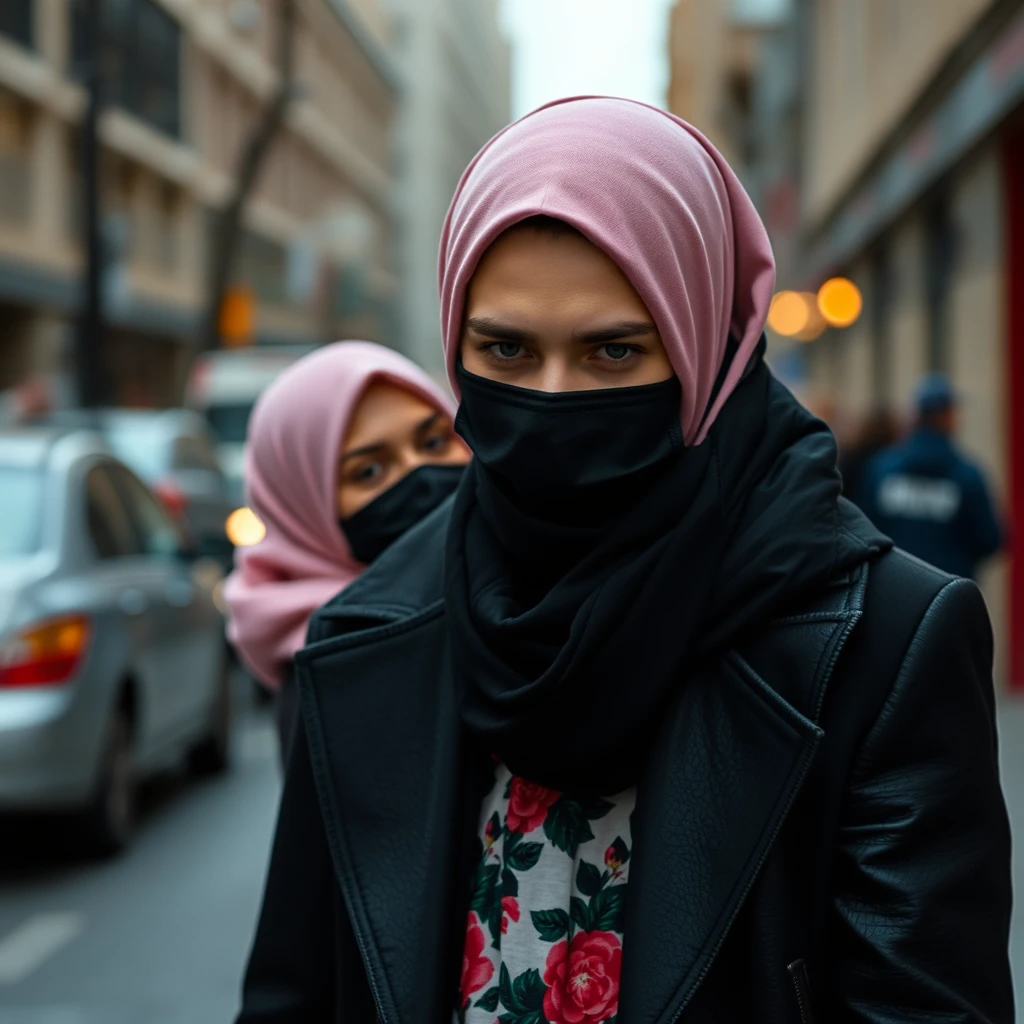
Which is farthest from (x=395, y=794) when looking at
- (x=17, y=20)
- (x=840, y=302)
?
(x=17, y=20)

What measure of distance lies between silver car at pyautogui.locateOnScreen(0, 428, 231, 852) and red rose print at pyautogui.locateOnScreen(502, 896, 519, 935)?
14.9 feet

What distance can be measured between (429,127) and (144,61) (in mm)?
50384

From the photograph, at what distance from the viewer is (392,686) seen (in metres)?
1.95

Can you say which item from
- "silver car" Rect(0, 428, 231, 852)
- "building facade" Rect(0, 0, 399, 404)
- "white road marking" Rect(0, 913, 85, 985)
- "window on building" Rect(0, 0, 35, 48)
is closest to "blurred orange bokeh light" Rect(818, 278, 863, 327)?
"building facade" Rect(0, 0, 399, 404)

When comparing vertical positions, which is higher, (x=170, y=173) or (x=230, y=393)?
(x=170, y=173)

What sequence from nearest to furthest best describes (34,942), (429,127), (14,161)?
(34,942) < (14,161) < (429,127)

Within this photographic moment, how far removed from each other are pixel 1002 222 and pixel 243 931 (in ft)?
24.3

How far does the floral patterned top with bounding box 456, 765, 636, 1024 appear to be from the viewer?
1.74 metres

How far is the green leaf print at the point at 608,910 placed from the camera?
5.76 feet

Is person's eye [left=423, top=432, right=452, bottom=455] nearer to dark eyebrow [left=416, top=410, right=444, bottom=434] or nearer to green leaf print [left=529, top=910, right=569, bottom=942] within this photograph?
dark eyebrow [left=416, top=410, right=444, bottom=434]

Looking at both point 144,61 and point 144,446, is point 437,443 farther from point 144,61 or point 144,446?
point 144,61

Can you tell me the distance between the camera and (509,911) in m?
1.79

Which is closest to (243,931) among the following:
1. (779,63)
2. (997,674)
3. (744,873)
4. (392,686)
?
(392,686)

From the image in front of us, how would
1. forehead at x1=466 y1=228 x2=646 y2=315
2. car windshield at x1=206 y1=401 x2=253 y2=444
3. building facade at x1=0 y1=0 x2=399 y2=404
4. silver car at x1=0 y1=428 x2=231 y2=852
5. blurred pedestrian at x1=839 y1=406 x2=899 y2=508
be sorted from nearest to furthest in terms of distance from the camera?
forehead at x1=466 y1=228 x2=646 y2=315, silver car at x1=0 y1=428 x2=231 y2=852, blurred pedestrian at x1=839 y1=406 x2=899 y2=508, car windshield at x1=206 y1=401 x2=253 y2=444, building facade at x1=0 y1=0 x2=399 y2=404
